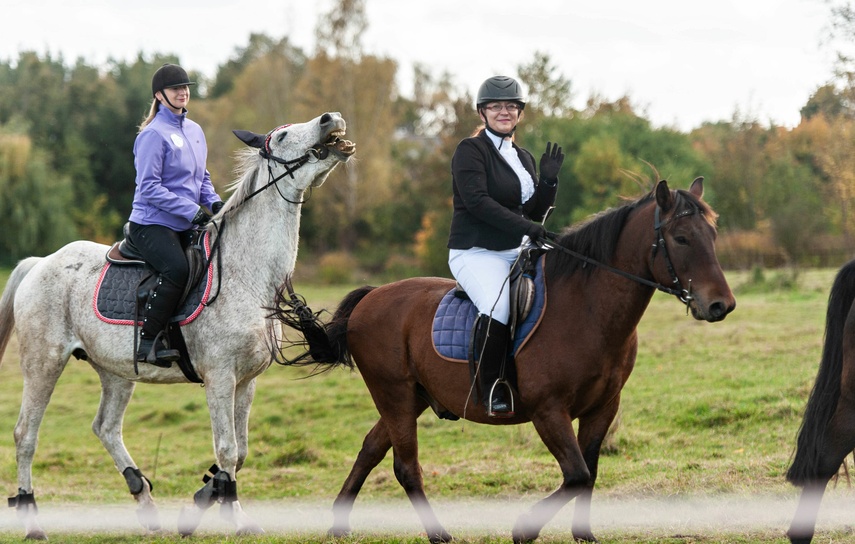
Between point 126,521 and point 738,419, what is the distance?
7.19 metres

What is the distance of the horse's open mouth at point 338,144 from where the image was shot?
26.3 ft

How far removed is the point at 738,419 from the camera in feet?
38.4

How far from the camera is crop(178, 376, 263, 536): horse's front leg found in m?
7.80

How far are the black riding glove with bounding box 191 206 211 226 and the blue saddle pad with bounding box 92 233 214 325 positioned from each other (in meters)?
0.12

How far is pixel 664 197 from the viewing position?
6.11 m

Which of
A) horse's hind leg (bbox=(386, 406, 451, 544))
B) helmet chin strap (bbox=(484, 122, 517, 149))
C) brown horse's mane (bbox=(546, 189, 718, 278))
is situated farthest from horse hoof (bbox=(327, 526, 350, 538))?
helmet chin strap (bbox=(484, 122, 517, 149))

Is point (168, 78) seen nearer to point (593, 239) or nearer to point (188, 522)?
point (188, 522)

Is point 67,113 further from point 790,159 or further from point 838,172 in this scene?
point 838,172

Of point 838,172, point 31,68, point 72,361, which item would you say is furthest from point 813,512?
point 31,68

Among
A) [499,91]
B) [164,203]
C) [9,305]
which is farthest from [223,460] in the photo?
[499,91]

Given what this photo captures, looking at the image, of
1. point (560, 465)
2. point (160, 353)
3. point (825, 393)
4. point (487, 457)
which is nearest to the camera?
point (560, 465)

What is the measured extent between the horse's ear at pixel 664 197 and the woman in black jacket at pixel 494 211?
2.70 feet

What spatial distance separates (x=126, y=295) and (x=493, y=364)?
3.47 metres

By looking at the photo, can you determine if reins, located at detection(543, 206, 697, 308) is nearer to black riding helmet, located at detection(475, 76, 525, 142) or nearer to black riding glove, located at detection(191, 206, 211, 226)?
black riding helmet, located at detection(475, 76, 525, 142)
